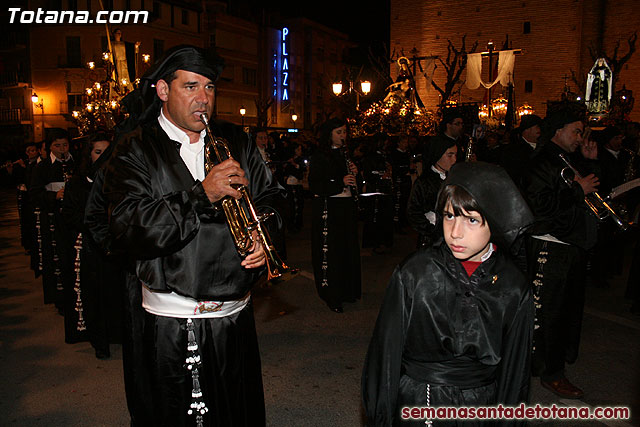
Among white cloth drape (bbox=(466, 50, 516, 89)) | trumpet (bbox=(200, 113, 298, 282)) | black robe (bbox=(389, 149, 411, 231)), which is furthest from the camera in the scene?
white cloth drape (bbox=(466, 50, 516, 89))

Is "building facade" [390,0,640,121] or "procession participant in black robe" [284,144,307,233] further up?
"building facade" [390,0,640,121]

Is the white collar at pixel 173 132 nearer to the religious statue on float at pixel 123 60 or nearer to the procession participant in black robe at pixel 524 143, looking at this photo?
the procession participant in black robe at pixel 524 143

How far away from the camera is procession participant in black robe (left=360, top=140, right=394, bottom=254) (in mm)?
10445

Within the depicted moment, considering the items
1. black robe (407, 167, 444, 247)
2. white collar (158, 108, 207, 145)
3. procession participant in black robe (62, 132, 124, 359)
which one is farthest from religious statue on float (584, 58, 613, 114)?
white collar (158, 108, 207, 145)

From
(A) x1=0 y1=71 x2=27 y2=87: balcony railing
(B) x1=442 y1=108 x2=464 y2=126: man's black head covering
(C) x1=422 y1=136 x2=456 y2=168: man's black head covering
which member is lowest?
(C) x1=422 y1=136 x2=456 y2=168: man's black head covering

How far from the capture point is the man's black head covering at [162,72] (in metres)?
2.82

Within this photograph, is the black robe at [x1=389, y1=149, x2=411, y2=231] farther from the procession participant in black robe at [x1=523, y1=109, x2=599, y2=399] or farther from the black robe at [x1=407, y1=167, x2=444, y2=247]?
the procession participant in black robe at [x1=523, y1=109, x2=599, y2=399]

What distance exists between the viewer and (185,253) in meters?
2.69

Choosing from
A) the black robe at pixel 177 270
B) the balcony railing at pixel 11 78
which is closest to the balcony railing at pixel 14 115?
the balcony railing at pixel 11 78

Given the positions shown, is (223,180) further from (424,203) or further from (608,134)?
(608,134)

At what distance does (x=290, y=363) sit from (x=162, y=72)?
328 cm

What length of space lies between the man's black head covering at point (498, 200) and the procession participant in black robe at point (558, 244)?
2168mm

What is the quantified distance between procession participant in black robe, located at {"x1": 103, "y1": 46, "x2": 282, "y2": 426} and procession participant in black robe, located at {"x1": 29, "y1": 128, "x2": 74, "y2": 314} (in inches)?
165

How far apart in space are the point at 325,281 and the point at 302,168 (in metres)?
7.97
